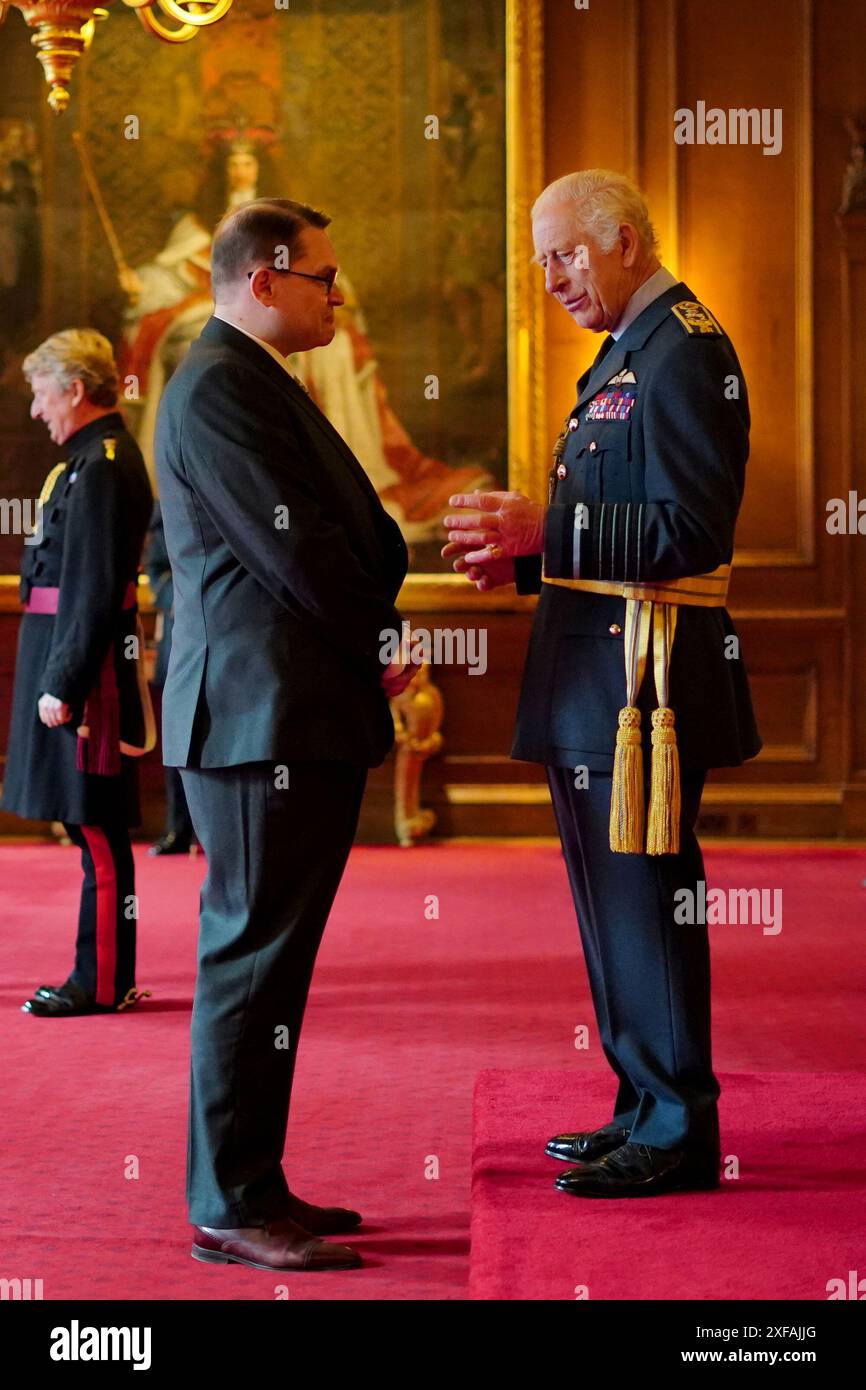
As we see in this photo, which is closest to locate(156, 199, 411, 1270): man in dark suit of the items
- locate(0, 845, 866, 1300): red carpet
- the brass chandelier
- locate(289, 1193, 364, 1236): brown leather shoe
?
locate(289, 1193, 364, 1236): brown leather shoe

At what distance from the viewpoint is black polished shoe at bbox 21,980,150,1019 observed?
467cm

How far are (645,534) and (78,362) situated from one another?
2367 millimetres

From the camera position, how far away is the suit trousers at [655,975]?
2.89 meters

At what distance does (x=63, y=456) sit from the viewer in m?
8.36

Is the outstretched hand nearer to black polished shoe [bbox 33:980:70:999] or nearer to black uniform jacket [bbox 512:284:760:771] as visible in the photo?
black uniform jacket [bbox 512:284:760:771]

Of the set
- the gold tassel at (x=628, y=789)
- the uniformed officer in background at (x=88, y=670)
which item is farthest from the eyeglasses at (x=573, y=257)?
the uniformed officer in background at (x=88, y=670)

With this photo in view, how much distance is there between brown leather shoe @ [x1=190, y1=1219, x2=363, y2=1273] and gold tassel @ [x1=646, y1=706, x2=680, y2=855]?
2.59ft

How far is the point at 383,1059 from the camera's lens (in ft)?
13.8

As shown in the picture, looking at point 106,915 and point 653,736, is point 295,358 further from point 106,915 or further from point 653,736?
point 653,736

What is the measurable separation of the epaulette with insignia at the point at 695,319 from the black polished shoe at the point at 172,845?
533cm

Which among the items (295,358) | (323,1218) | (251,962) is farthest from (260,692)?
(295,358)

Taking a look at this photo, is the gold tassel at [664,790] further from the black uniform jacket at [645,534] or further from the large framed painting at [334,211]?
the large framed painting at [334,211]
